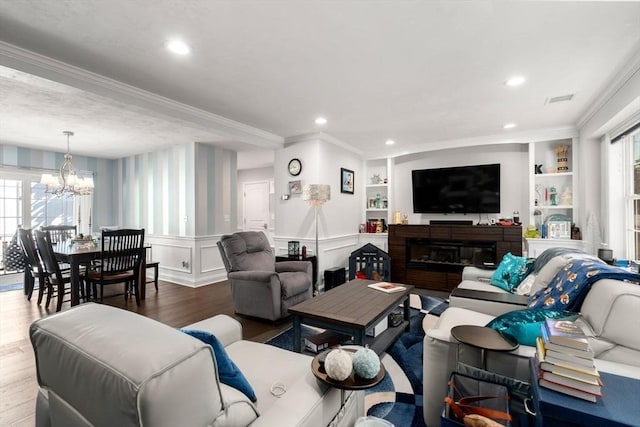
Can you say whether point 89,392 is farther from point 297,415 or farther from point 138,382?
point 297,415

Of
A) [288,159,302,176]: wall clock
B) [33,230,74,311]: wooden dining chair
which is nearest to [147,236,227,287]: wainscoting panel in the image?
[33,230,74,311]: wooden dining chair

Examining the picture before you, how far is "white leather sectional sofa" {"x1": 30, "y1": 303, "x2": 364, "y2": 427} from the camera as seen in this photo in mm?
669

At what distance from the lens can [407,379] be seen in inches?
85.0

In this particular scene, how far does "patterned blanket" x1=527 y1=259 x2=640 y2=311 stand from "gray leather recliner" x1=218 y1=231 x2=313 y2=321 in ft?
7.09

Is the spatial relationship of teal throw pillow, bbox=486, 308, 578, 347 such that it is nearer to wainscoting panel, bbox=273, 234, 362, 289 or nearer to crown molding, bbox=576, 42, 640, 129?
crown molding, bbox=576, 42, 640, 129

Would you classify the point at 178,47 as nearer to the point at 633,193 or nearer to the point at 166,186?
the point at 166,186

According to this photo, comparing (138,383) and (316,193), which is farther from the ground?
(316,193)

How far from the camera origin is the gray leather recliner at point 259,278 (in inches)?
123

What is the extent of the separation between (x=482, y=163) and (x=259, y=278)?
426cm

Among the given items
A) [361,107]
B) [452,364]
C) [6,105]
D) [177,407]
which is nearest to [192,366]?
[177,407]

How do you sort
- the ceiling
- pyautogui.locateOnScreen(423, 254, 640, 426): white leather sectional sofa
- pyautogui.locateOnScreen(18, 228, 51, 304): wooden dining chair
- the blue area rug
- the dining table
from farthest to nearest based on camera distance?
pyautogui.locateOnScreen(18, 228, 51, 304): wooden dining chair
the dining table
the ceiling
the blue area rug
pyautogui.locateOnScreen(423, 254, 640, 426): white leather sectional sofa

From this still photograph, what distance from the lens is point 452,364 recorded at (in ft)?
5.26

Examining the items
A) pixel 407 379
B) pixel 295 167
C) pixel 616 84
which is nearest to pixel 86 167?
pixel 295 167

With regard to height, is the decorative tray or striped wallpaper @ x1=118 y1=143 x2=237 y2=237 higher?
striped wallpaper @ x1=118 y1=143 x2=237 y2=237
